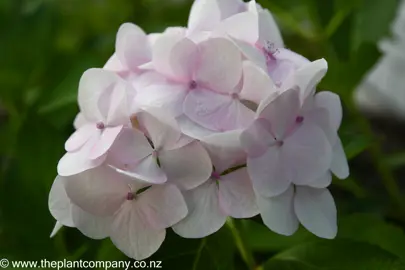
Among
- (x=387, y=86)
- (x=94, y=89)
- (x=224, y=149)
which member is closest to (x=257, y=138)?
(x=224, y=149)

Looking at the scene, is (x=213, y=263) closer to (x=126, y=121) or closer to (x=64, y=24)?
(x=126, y=121)

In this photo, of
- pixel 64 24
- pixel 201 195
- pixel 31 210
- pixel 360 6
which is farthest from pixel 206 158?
pixel 64 24

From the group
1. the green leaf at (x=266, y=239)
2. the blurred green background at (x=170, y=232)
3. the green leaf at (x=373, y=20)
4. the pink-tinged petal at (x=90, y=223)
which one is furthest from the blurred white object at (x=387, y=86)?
the pink-tinged petal at (x=90, y=223)

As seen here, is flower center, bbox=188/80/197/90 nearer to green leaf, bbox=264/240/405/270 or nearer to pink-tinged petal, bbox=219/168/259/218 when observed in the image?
pink-tinged petal, bbox=219/168/259/218

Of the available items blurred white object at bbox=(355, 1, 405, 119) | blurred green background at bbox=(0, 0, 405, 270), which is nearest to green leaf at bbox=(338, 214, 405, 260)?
blurred green background at bbox=(0, 0, 405, 270)

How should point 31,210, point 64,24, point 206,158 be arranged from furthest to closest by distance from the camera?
point 64,24, point 31,210, point 206,158
